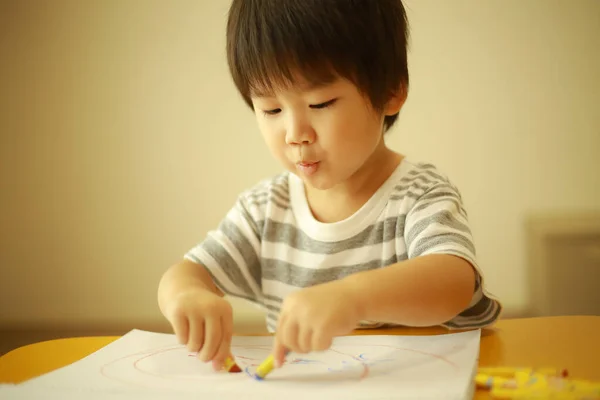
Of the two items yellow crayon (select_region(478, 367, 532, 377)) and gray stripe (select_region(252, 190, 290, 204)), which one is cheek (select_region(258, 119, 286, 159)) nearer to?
gray stripe (select_region(252, 190, 290, 204))

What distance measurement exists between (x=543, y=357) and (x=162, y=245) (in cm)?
91

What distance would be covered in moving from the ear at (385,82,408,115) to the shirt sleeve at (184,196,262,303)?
0.22 metres

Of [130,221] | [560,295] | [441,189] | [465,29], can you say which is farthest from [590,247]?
[130,221]

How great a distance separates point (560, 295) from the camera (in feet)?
3.84

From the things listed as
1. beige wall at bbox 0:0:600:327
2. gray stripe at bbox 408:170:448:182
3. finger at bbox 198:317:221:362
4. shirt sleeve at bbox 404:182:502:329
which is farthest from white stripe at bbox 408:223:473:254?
beige wall at bbox 0:0:600:327

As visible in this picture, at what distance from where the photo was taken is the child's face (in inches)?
23.1

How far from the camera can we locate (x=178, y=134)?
1.22 meters

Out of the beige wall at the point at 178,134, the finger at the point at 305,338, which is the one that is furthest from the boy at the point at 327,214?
the beige wall at the point at 178,134

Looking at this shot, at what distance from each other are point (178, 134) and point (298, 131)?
2.23 ft

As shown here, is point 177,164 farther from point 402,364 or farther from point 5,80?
point 402,364

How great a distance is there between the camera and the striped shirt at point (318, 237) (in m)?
0.62

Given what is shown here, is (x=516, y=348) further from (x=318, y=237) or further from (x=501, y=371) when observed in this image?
(x=318, y=237)

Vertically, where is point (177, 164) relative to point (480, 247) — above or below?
above

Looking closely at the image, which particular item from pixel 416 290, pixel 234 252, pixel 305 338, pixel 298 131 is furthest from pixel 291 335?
pixel 234 252
